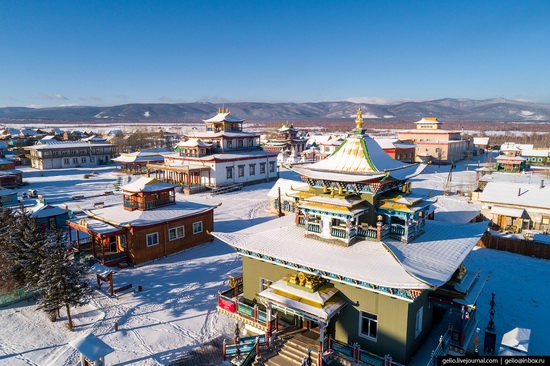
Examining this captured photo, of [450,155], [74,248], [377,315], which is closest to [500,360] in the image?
[377,315]

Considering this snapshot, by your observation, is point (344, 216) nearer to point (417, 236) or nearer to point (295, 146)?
point (417, 236)

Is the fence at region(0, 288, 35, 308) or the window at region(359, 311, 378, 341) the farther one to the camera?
the fence at region(0, 288, 35, 308)

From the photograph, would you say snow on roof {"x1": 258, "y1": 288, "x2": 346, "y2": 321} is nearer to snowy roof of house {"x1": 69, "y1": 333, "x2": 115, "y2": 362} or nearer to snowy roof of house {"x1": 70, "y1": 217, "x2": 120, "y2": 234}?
snowy roof of house {"x1": 69, "y1": 333, "x2": 115, "y2": 362}

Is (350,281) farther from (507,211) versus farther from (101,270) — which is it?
(507,211)

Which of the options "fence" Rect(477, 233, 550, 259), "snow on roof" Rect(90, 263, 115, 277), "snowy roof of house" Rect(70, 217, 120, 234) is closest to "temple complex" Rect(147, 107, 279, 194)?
"snowy roof of house" Rect(70, 217, 120, 234)

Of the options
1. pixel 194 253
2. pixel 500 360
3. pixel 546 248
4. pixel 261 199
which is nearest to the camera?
pixel 500 360

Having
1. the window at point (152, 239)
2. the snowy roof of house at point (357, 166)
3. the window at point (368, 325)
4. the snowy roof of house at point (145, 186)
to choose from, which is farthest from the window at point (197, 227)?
the window at point (368, 325)
